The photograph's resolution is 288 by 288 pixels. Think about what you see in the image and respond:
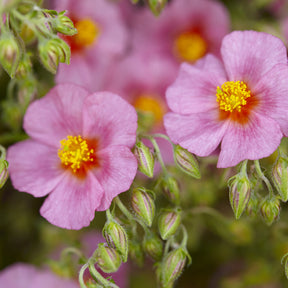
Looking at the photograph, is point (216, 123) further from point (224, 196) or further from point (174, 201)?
point (224, 196)

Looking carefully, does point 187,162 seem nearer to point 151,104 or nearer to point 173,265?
point 173,265

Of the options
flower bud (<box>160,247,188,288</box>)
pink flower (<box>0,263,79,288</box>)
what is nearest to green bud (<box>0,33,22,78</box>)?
flower bud (<box>160,247,188,288</box>)

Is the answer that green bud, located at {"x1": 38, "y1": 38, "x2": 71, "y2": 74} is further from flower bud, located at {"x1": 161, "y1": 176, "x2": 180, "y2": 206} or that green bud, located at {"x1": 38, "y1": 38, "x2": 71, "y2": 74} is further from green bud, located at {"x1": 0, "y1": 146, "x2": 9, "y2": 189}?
flower bud, located at {"x1": 161, "y1": 176, "x2": 180, "y2": 206}

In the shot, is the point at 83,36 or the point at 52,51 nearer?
the point at 52,51

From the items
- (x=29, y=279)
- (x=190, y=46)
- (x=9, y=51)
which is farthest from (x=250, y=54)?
(x=29, y=279)

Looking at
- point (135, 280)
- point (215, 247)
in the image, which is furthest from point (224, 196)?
point (135, 280)

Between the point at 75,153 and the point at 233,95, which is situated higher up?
the point at 233,95
